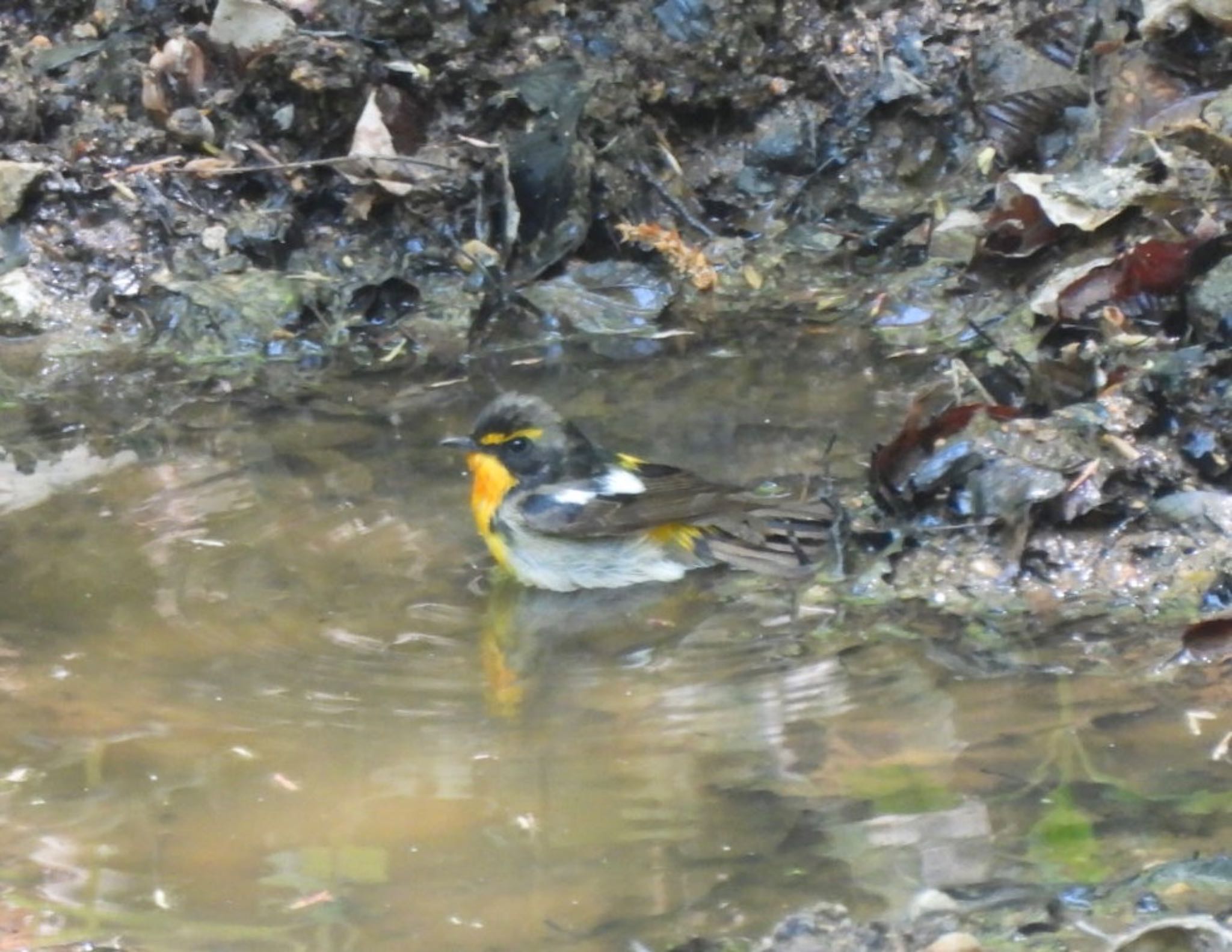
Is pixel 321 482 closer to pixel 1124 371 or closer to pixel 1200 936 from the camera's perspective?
pixel 1124 371

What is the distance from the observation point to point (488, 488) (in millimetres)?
5559

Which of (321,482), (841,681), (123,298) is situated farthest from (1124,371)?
(123,298)

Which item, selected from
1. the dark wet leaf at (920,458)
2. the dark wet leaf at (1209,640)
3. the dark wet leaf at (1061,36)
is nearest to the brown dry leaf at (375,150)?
the dark wet leaf at (1061,36)

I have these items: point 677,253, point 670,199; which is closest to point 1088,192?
point 677,253

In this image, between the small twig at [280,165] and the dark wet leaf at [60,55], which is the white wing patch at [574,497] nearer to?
the small twig at [280,165]

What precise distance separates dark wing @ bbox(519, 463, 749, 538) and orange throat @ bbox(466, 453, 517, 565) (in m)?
0.10

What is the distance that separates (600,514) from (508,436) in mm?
398

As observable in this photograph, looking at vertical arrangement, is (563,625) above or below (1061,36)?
below

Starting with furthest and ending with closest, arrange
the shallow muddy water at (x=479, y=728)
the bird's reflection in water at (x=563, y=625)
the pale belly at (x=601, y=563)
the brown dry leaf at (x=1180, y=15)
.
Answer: the brown dry leaf at (x=1180, y=15), the pale belly at (x=601, y=563), the bird's reflection in water at (x=563, y=625), the shallow muddy water at (x=479, y=728)

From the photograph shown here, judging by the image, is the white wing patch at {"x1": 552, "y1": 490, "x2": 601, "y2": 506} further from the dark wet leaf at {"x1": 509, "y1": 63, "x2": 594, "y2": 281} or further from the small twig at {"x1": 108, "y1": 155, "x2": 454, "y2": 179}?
the small twig at {"x1": 108, "y1": 155, "x2": 454, "y2": 179}

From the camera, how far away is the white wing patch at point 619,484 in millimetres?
5477

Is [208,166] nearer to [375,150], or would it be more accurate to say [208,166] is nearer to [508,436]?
[375,150]

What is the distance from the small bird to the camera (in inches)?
208

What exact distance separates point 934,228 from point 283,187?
2.78 m
